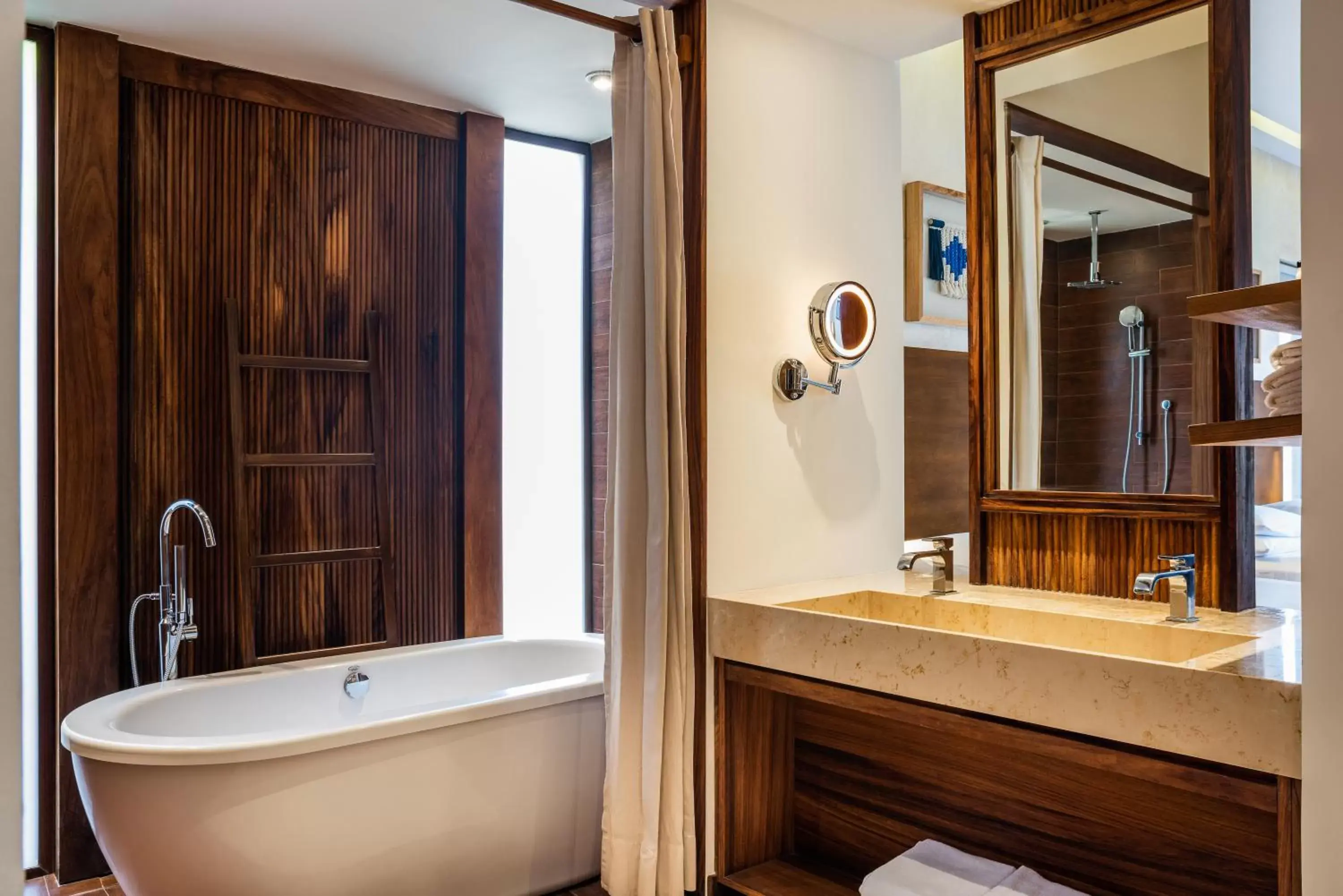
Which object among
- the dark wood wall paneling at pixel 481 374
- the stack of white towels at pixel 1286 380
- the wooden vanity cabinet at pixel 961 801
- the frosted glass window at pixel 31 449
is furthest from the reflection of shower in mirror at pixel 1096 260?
the frosted glass window at pixel 31 449

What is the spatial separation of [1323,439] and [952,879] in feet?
3.85

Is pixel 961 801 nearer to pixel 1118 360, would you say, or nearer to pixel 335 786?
pixel 1118 360

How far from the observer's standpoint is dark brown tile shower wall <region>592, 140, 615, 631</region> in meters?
3.88

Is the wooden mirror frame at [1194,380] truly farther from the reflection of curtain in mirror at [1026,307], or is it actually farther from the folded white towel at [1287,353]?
the folded white towel at [1287,353]

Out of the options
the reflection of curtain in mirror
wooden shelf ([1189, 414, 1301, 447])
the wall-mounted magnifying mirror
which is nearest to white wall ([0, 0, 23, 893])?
wooden shelf ([1189, 414, 1301, 447])

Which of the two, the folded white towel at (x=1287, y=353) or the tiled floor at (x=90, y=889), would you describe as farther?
the tiled floor at (x=90, y=889)

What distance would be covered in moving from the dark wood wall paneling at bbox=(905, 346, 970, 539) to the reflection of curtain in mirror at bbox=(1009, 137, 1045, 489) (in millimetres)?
527

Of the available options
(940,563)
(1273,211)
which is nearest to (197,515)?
(940,563)

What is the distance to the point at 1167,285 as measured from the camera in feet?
7.50

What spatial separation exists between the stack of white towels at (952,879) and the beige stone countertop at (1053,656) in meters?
0.38

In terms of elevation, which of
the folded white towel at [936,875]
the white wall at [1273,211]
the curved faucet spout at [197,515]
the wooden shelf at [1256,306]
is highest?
the white wall at [1273,211]

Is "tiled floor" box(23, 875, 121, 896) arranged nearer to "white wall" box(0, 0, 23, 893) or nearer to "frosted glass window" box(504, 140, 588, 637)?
"frosted glass window" box(504, 140, 588, 637)

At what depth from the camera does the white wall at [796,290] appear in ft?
8.50

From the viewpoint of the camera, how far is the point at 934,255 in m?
3.16
